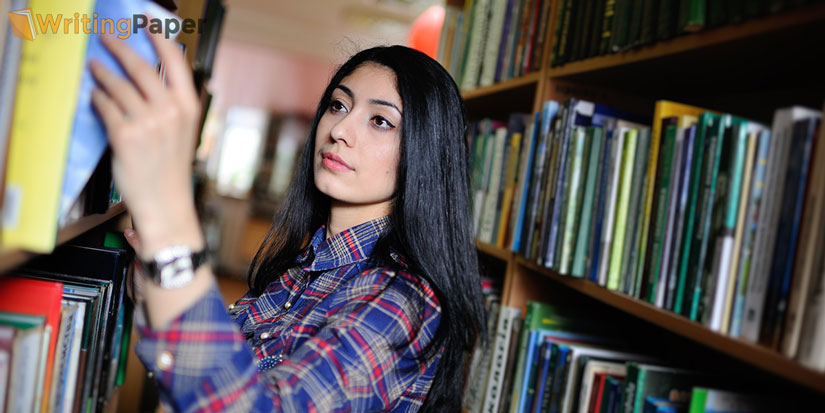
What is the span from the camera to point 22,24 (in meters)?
0.56

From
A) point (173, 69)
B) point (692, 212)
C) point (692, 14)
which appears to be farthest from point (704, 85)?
point (173, 69)

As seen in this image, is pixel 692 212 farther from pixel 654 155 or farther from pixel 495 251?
pixel 495 251

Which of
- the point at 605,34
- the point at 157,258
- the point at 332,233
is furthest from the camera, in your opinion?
the point at 332,233

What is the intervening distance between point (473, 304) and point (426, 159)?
308 millimetres

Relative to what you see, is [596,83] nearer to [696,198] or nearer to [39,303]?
[696,198]

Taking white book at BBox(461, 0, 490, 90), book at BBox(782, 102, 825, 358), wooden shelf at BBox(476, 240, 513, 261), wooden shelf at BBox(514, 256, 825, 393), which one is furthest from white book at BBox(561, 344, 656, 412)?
white book at BBox(461, 0, 490, 90)

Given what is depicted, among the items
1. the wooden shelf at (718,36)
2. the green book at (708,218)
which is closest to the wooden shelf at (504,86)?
the wooden shelf at (718,36)

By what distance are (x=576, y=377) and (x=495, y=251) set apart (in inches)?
19.2

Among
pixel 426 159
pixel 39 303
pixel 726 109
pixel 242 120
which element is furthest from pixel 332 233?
pixel 242 120

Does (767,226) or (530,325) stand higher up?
(767,226)

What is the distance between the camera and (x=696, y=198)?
867mm

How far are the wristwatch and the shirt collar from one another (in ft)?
1.74

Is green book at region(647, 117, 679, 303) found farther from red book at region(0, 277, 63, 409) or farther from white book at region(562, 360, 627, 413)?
red book at region(0, 277, 63, 409)

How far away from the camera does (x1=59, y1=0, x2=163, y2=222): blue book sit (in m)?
0.59
